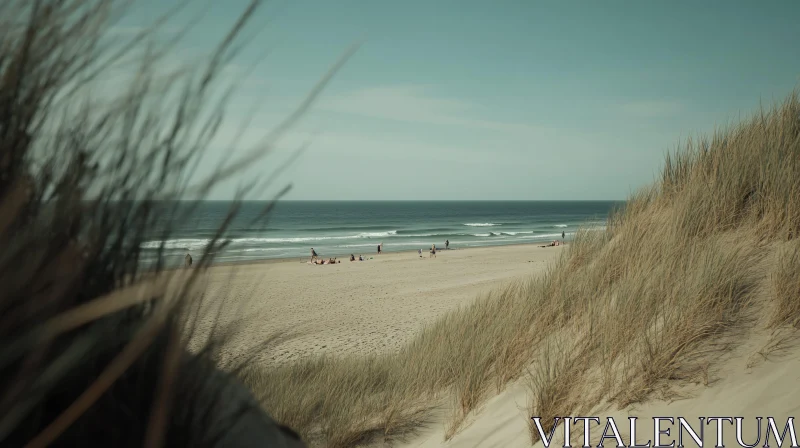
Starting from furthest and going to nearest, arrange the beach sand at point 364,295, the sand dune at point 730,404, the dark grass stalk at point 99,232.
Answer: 1. the beach sand at point 364,295
2. the sand dune at point 730,404
3. the dark grass stalk at point 99,232

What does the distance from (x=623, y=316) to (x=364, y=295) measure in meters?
16.4

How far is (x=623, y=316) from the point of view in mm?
3543

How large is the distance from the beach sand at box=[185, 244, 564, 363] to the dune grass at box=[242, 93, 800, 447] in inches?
33.2

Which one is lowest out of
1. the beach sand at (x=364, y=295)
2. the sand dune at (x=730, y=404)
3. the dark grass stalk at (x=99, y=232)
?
the beach sand at (x=364, y=295)

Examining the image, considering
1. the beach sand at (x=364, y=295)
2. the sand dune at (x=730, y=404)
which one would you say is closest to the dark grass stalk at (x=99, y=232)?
the beach sand at (x=364, y=295)

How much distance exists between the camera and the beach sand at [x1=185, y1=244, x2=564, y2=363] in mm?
10430

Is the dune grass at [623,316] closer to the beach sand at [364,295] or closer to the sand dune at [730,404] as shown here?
the sand dune at [730,404]

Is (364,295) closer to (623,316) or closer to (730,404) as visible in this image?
(623,316)

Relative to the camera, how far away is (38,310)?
0.73 m

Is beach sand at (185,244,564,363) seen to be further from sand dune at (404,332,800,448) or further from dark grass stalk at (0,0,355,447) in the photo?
sand dune at (404,332,800,448)

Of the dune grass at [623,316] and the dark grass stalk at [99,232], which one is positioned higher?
the dark grass stalk at [99,232]

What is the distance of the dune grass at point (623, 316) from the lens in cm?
316

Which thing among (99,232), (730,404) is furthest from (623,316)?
(99,232)

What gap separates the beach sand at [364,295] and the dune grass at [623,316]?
843 millimetres
